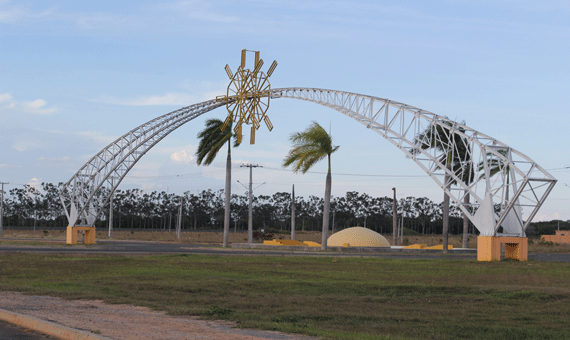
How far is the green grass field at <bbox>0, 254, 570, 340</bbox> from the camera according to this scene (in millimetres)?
10750

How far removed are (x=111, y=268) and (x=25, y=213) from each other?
14599 cm

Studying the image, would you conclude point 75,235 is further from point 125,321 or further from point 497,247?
point 125,321

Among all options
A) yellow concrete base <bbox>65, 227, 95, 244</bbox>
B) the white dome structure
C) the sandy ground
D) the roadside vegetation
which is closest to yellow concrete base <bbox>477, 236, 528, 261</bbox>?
the white dome structure

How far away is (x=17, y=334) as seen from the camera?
9.62 m

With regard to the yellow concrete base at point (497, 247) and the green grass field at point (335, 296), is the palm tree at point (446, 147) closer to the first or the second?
the yellow concrete base at point (497, 247)

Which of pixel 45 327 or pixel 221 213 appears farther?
pixel 221 213

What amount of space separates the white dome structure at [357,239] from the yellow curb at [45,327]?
151 feet

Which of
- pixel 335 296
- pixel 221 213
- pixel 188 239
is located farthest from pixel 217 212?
pixel 335 296

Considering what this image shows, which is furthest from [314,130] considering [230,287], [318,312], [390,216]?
[390,216]

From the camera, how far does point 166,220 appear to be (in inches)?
6575

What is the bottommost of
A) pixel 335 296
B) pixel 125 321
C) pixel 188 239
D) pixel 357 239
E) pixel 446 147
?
pixel 188 239

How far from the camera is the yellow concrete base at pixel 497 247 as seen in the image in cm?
3606

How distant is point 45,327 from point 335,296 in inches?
299

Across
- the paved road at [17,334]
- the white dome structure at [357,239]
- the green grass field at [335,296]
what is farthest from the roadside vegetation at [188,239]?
the paved road at [17,334]
